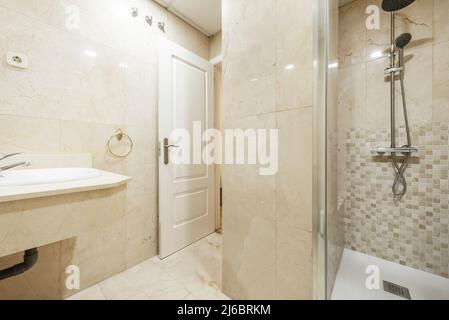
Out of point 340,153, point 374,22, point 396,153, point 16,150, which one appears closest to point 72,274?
point 16,150

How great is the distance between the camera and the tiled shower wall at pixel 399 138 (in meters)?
1.18

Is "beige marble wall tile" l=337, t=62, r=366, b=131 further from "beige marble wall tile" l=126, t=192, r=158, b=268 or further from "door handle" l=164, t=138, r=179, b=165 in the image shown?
"beige marble wall tile" l=126, t=192, r=158, b=268

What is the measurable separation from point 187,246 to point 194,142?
0.99m

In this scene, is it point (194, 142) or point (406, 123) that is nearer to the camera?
point (406, 123)

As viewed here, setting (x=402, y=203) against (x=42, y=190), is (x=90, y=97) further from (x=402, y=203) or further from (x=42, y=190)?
(x=402, y=203)

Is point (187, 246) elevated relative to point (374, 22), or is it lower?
lower

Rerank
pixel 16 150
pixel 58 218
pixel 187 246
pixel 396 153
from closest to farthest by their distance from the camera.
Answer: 1. pixel 58 218
2. pixel 16 150
3. pixel 396 153
4. pixel 187 246

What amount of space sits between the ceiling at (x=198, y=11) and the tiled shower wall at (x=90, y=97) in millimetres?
84

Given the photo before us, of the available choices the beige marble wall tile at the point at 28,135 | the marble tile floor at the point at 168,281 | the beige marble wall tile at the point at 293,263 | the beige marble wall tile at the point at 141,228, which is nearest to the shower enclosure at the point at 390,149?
the beige marble wall tile at the point at 293,263

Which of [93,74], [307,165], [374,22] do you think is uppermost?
[374,22]

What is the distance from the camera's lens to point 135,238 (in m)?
1.52

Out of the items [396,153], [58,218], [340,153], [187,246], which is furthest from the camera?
[187,246]

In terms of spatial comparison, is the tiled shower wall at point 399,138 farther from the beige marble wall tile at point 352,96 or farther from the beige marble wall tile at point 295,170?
the beige marble wall tile at point 295,170

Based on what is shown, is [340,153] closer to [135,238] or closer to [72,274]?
[135,238]
